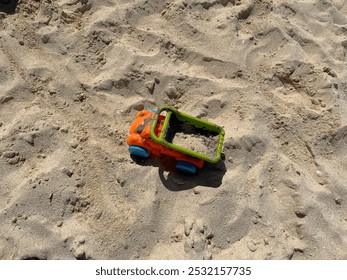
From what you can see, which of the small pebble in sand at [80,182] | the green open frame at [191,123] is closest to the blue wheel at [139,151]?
the green open frame at [191,123]

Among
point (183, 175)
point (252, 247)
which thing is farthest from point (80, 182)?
point (252, 247)

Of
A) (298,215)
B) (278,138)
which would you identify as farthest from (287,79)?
(298,215)

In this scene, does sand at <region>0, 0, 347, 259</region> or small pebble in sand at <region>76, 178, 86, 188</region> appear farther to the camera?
small pebble in sand at <region>76, 178, 86, 188</region>

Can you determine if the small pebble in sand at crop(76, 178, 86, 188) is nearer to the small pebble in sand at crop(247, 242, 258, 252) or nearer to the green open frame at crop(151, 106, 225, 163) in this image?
the green open frame at crop(151, 106, 225, 163)

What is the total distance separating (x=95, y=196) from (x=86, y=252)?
353 mm

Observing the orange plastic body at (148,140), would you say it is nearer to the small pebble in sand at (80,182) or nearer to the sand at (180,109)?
the sand at (180,109)

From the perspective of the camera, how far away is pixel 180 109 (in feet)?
8.47

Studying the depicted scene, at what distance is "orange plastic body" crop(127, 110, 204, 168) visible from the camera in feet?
7.34

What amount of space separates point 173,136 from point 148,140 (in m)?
0.21

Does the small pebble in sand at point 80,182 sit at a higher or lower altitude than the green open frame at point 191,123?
lower

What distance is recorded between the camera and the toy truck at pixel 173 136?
2199 millimetres

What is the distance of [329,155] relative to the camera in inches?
97.0

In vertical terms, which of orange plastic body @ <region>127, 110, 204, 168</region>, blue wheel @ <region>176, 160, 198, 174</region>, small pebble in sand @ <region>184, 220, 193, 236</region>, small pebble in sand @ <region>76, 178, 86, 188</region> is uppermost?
orange plastic body @ <region>127, 110, 204, 168</region>

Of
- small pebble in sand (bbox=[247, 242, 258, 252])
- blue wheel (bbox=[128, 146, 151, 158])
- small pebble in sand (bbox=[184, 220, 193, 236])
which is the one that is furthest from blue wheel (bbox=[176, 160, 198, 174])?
small pebble in sand (bbox=[247, 242, 258, 252])
